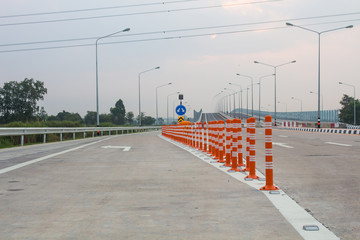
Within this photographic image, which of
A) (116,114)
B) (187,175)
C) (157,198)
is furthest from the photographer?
(116,114)

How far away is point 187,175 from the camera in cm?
892

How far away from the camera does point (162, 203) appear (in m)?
5.99

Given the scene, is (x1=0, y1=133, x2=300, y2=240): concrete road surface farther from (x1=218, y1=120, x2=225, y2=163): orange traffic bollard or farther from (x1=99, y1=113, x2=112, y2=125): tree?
(x1=99, y1=113, x2=112, y2=125): tree

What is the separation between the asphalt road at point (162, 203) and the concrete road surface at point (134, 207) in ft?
0.03

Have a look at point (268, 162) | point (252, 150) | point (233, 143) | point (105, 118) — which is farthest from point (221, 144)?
point (105, 118)

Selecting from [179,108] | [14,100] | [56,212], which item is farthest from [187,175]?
[14,100]

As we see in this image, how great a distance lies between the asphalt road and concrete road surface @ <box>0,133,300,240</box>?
0.01 meters

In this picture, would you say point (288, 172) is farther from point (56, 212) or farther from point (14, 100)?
point (14, 100)

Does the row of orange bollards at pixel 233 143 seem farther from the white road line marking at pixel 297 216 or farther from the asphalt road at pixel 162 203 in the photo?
the white road line marking at pixel 297 216

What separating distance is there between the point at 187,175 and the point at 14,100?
4033 inches

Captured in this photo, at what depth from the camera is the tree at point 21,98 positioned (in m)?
102

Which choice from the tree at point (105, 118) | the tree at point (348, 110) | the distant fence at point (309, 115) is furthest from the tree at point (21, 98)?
the tree at point (348, 110)

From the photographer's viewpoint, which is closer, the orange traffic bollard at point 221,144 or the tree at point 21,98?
the orange traffic bollard at point 221,144

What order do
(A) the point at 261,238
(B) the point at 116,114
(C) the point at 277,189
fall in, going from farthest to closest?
(B) the point at 116,114, (C) the point at 277,189, (A) the point at 261,238
